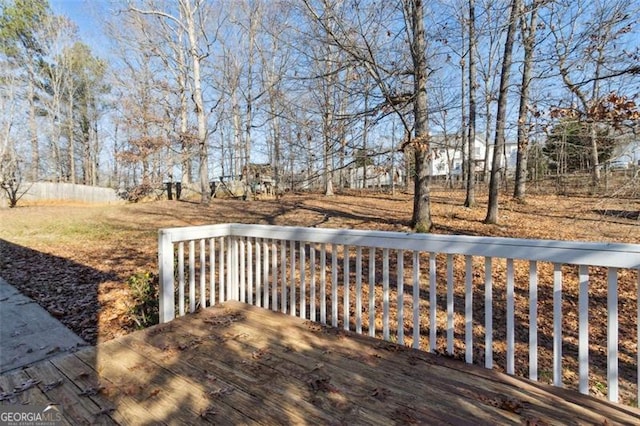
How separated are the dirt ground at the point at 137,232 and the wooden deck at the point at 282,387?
1.18m

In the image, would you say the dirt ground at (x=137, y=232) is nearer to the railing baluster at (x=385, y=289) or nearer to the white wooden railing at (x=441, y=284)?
the white wooden railing at (x=441, y=284)

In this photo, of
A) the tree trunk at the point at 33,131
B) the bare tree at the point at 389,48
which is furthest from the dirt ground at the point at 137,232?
the tree trunk at the point at 33,131

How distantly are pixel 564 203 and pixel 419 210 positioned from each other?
5.44m

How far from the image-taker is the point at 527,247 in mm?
1801

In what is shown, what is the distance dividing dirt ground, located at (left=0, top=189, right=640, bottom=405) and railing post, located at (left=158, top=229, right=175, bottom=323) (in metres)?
0.63

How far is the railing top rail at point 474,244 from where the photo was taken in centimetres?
159

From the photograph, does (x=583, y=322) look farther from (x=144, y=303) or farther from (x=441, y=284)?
(x=144, y=303)

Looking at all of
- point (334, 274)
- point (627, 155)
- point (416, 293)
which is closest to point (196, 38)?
point (334, 274)

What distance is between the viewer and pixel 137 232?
25.4ft

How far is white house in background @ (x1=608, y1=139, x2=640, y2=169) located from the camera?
3360mm

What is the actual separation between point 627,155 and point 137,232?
850 centimetres

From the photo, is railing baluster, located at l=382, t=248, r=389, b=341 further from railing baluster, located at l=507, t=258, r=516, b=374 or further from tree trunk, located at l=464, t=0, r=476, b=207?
tree trunk, located at l=464, t=0, r=476, b=207

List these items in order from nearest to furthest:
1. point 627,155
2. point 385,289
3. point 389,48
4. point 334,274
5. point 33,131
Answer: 1. point 385,289
2. point 334,274
3. point 627,155
4. point 389,48
5. point 33,131

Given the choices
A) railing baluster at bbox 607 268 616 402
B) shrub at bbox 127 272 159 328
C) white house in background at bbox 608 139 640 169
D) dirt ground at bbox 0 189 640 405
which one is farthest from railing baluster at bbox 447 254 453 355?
white house in background at bbox 608 139 640 169
